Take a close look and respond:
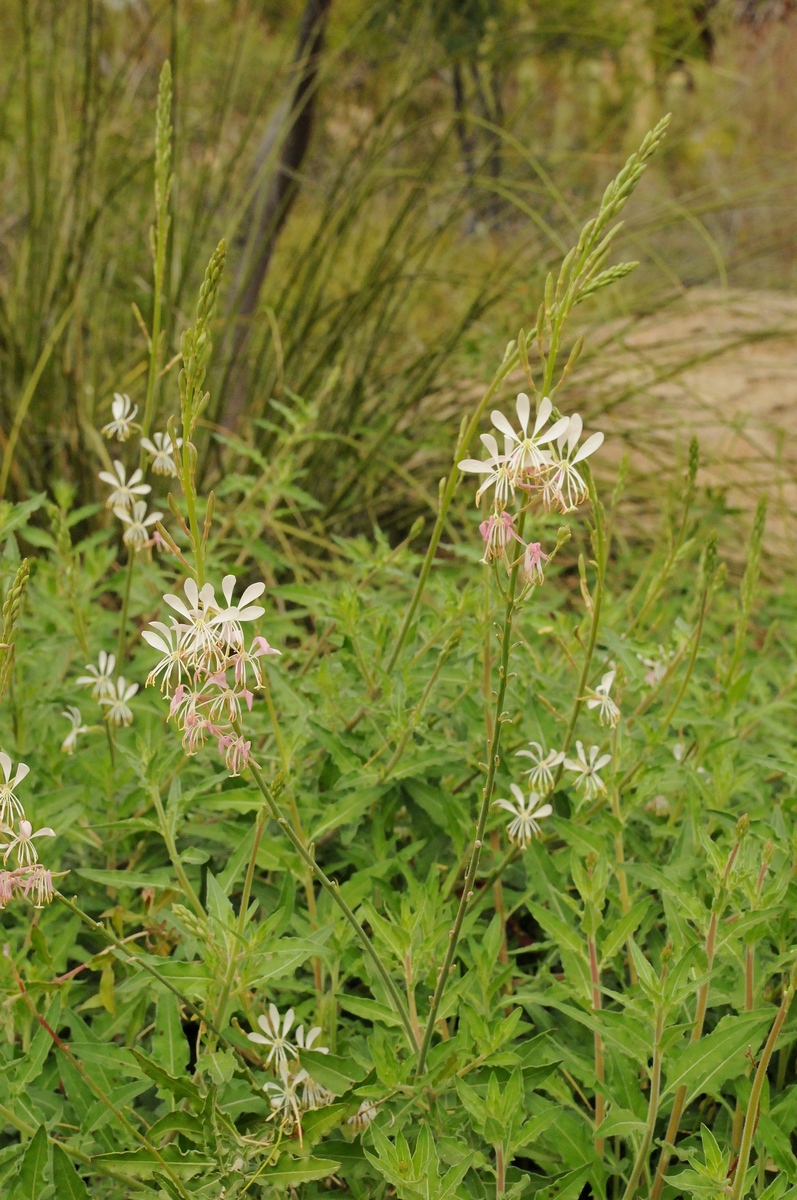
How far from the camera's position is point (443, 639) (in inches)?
61.2

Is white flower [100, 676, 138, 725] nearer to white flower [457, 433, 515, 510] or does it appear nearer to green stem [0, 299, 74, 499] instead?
white flower [457, 433, 515, 510]

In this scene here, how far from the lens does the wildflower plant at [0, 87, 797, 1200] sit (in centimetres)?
94

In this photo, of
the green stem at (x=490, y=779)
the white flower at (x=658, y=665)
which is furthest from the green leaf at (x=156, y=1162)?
the white flower at (x=658, y=665)

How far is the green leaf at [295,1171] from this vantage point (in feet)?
3.28

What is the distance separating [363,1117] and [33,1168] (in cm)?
34

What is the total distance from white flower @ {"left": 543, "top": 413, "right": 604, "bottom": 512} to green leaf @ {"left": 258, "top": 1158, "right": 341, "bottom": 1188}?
2.03 ft

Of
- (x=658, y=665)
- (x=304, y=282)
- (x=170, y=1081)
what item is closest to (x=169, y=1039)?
(x=170, y=1081)

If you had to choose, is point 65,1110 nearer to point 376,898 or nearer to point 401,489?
point 376,898

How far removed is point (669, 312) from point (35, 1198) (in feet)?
12.4

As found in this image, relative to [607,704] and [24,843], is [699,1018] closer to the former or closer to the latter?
[607,704]

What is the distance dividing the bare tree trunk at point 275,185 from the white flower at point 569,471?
2.28m

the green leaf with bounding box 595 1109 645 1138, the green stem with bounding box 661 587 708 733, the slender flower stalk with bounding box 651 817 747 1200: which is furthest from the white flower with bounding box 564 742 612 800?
the green leaf with bounding box 595 1109 645 1138

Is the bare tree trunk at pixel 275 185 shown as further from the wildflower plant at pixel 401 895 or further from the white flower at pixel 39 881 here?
the white flower at pixel 39 881

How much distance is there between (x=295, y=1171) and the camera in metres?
1.01
